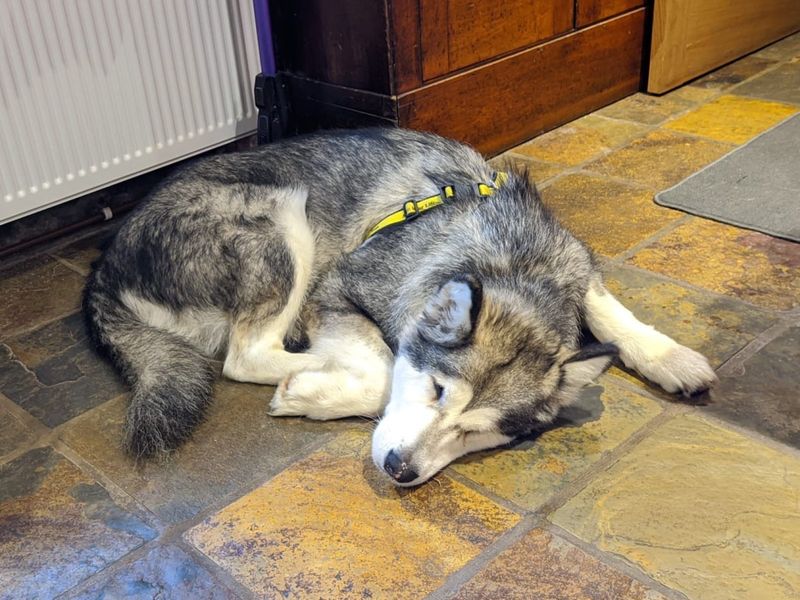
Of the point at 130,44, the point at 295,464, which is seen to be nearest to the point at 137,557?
the point at 295,464

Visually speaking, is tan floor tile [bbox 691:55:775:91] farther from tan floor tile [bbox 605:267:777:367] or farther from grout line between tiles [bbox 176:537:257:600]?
grout line between tiles [bbox 176:537:257:600]

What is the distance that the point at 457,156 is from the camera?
9.65 feet

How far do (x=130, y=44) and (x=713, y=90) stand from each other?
3.21m

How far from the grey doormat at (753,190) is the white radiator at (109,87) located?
6.63 feet

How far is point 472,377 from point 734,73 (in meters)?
3.81

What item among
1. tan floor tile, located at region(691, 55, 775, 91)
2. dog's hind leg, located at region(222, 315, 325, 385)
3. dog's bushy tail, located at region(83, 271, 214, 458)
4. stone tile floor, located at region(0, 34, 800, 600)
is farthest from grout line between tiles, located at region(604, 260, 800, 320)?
tan floor tile, located at region(691, 55, 775, 91)

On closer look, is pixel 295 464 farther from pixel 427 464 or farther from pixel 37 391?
pixel 37 391

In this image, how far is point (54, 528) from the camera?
211 cm

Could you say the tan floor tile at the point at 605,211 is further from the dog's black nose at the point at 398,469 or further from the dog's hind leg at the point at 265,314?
the dog's black nose at the point at 398,469

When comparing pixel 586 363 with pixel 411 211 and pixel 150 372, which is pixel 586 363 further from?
pixel 150 372

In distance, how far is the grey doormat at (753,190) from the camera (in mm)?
3363

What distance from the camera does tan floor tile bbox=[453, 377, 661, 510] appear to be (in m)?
2.16

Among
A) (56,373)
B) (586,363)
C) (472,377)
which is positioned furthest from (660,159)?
(56,373)

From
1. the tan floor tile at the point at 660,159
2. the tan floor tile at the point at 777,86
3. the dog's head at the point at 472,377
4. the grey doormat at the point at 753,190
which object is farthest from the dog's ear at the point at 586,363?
the tan floor tile at the point at 777,86
